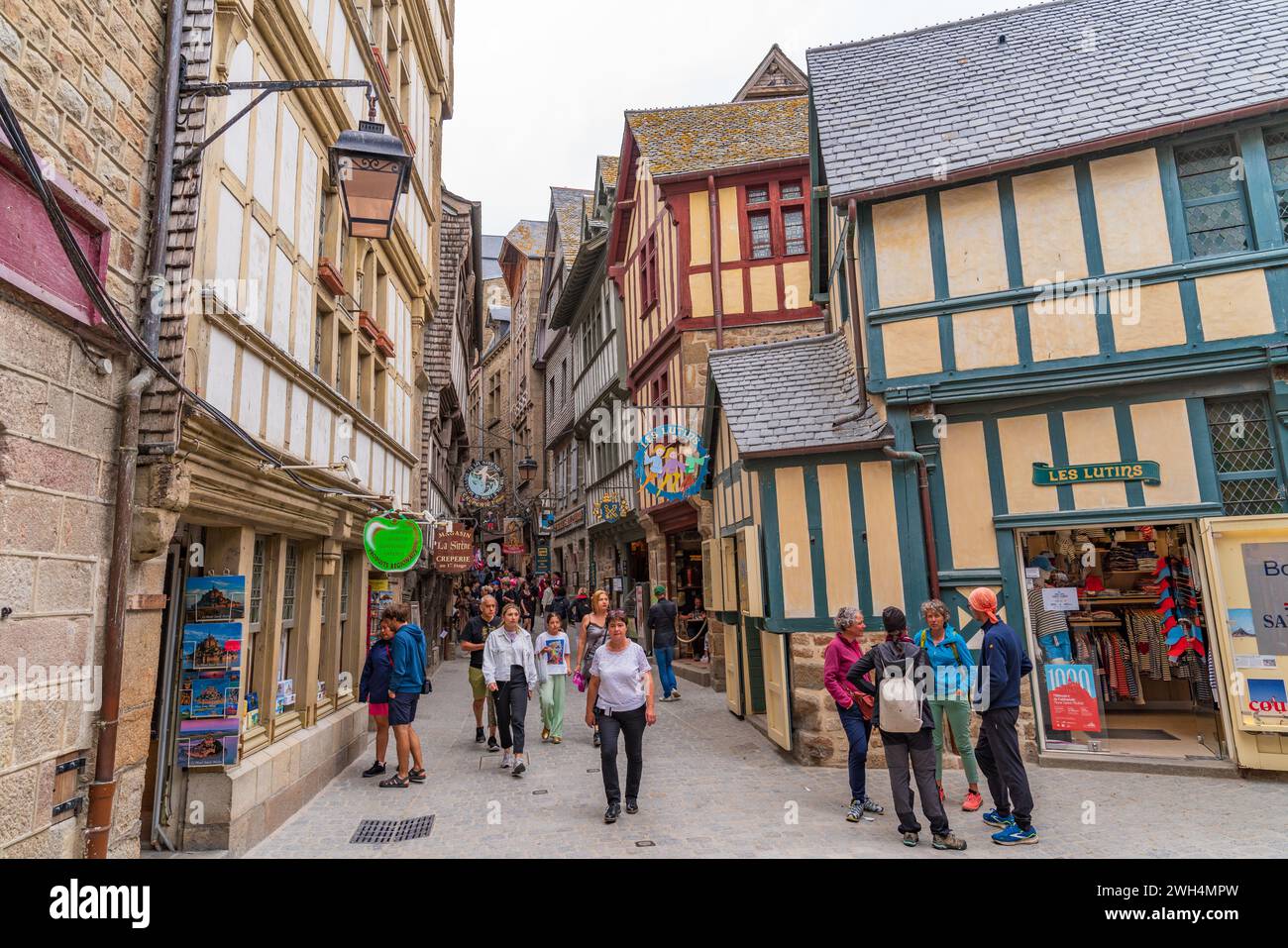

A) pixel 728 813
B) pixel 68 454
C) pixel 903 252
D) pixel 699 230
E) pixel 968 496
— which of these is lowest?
pixel 728 813

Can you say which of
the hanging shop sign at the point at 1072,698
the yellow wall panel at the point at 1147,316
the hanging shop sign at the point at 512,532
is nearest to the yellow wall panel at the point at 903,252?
the yellow wall panel at the point at 1147,316

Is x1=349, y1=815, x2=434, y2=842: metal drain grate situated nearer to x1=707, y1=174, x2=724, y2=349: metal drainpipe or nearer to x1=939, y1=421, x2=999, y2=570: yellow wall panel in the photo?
x1=939, y1=421, x2=999, y2=570: yellow wall panel

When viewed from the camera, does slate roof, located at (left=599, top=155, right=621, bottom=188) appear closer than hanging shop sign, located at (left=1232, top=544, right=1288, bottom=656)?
No

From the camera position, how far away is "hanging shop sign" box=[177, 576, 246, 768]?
5.29m

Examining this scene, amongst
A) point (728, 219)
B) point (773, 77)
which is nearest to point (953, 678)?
point (728, 219)

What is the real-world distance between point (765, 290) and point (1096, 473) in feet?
25.6

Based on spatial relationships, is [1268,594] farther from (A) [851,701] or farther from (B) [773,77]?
(B) [773,77]

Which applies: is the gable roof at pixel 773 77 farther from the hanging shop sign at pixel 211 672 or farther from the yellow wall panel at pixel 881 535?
the hanging shop sign at pixel 211 672

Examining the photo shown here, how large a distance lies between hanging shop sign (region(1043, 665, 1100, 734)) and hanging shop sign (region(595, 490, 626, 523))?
1135 cm

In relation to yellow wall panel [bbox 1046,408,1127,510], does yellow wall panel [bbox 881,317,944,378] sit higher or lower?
higher

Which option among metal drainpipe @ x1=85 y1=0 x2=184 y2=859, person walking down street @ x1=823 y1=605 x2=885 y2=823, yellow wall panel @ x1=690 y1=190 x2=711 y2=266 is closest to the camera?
metal drainpipe @ x1=85 y1=0 x2=184 y2=859

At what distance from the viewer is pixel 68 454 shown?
3689 millimetres

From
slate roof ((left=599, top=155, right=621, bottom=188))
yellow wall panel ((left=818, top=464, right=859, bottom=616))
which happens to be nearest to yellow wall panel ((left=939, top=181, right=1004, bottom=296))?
yellow wall panel ((left=818, top=464, right=859, bottom=616))

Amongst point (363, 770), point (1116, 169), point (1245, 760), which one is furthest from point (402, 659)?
point (1116, 169)
